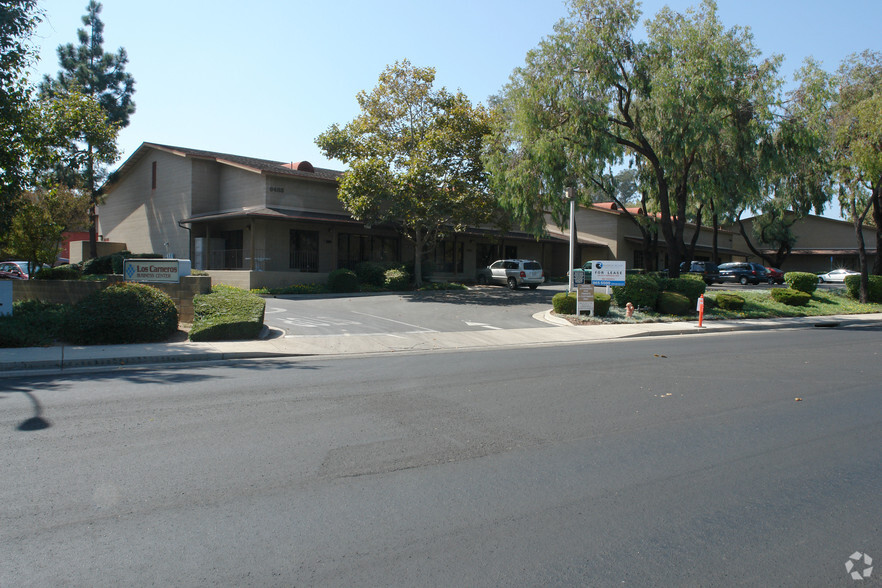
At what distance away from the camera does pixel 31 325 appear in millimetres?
13547

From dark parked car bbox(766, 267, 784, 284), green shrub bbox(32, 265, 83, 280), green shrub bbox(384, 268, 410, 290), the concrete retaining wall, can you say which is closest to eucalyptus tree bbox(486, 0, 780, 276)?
green shrub bbox(384, 268, 410, 290)

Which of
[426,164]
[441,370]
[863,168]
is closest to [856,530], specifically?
[441,370]

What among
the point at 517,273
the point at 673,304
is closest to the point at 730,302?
the point at 673,304

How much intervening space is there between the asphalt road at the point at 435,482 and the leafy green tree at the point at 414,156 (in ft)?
62.9

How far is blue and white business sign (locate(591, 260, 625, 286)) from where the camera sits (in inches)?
847

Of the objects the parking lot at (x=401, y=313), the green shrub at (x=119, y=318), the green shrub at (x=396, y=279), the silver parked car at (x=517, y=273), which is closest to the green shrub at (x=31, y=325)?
the green shrub at (x=119, y=318)

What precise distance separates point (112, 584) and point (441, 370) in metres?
7.50

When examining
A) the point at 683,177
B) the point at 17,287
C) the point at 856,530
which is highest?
the point at 683,177

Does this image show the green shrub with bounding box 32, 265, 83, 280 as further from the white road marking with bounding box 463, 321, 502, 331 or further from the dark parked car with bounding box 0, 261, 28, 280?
the white road marking with bounding box 463, 321, 502, 331

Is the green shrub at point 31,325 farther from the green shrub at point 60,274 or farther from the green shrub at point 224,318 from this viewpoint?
the green shrub at point 60,274

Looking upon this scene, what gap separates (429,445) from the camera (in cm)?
619

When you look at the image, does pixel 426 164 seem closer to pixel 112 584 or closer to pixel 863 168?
pixel 863 168

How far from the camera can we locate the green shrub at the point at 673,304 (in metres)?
22.8

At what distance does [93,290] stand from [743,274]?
1620 inches
